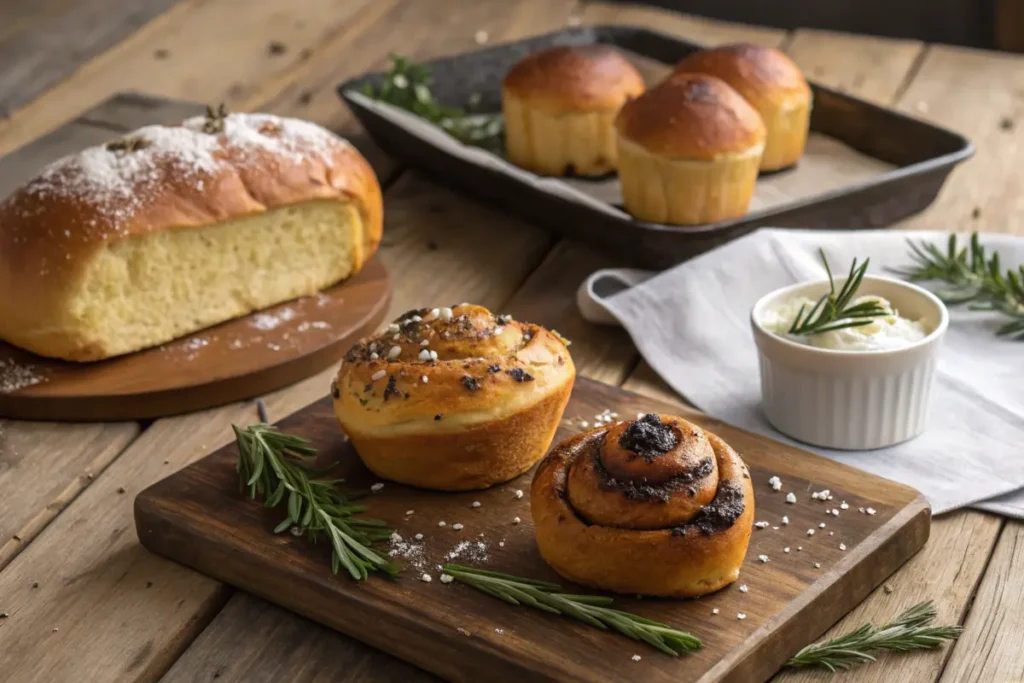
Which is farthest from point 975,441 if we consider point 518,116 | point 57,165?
point 57,165

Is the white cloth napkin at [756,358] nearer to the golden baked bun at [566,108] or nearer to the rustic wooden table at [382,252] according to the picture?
the rustic wooden table at [382,252]

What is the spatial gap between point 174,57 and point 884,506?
2.64 metres

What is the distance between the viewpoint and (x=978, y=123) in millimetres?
3086

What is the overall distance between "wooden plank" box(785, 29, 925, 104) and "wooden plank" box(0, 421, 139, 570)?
2.12 m

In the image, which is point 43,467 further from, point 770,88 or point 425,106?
point 770,88

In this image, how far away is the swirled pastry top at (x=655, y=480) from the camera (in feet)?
4.66

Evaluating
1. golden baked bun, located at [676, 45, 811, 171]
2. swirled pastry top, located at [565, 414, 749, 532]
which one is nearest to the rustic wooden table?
swirled pastry top, located at [565, 414, 749, 532]

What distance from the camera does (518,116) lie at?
2.80 m

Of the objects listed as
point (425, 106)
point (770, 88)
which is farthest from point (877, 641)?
point (425, 106)

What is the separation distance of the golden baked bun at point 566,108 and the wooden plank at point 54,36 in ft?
4.49

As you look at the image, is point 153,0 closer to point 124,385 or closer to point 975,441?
point 124,385

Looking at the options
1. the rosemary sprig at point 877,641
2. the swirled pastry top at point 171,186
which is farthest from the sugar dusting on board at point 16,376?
the rosemary sprig at point 877,641

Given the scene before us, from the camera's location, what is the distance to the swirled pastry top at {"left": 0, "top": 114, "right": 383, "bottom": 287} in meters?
2.06

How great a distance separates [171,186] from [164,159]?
0.07m
